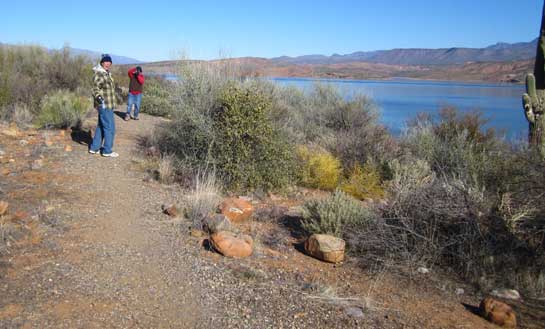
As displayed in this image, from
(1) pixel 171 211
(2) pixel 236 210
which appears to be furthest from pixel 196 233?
(2) pixel 236 210

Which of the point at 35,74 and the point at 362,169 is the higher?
the point at 35,74

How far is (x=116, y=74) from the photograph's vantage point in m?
25.6

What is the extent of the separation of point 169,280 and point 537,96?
25.9 feet

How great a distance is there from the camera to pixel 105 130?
9.31 metres

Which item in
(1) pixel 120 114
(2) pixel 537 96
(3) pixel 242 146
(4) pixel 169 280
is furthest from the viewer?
(1) pixel 120 114

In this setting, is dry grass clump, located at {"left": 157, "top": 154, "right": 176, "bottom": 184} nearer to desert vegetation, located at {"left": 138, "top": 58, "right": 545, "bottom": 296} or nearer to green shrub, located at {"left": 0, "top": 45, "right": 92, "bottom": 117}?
desert vegetation, located at {"left": 138, "top": 58, "right": 545, "bottom": 296}

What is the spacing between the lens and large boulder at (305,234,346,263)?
5.38m

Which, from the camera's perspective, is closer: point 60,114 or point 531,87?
point 531,87

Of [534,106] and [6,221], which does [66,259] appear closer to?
[6,221]

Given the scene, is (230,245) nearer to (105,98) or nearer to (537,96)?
(105,98)

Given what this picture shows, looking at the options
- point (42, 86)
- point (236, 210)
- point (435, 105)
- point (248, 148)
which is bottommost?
point (236, 210)

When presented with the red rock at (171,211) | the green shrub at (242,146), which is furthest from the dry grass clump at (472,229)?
the green shrub at (242,146)

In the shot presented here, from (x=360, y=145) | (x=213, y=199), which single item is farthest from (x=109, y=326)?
(x=360, y=145)

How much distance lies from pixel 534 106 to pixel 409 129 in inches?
148
